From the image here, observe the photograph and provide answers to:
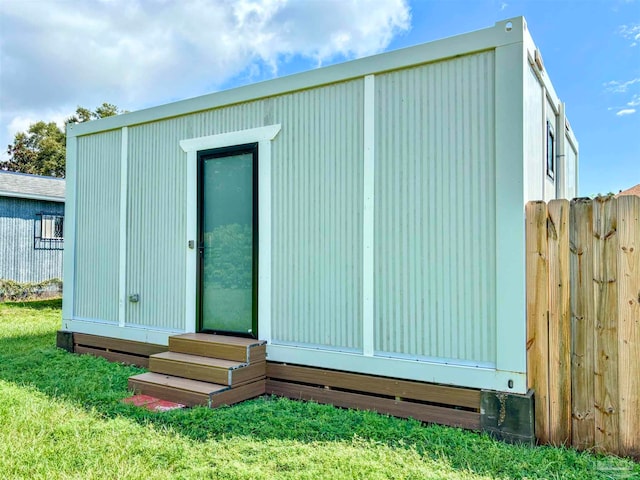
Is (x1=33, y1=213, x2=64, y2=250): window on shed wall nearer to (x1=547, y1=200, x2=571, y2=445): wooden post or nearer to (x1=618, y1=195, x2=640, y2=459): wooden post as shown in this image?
(x1=547, y1=200, x2=571, y2=445): wooden post

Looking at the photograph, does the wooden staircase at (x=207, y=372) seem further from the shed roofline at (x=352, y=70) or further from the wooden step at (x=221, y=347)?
the shed roofline at (x=352, y=70)

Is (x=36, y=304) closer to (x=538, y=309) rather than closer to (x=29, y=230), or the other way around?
(x=29, y=230)

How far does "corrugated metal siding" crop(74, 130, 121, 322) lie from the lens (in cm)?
502

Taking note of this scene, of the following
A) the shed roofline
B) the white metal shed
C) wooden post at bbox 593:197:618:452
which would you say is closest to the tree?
the shed roofline

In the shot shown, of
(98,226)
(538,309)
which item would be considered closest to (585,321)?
(538,309)

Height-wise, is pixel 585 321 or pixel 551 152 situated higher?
pixel 551 152

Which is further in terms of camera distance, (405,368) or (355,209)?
(355,209)

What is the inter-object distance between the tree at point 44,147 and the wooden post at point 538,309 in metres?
27.9

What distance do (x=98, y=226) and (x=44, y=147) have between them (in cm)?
2627

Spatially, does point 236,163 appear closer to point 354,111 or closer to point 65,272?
point 354,111

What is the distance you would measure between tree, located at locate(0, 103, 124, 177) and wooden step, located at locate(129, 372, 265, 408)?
2627 centimetres

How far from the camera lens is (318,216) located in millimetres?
3619

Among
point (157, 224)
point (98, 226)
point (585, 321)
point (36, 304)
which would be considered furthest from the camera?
point (36, 304)

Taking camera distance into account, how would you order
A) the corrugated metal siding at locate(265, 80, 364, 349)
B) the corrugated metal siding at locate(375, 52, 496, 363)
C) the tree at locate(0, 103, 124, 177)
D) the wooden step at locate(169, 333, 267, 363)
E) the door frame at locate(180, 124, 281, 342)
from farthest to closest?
the tree at locate(0, 103, 124, 177), the door frame at locate(180, 124, 281, 342), the wooden step at locate(169, 333, 267, 363), the corrugated metal siding at locate(265, 80, 364, 349), the corrugated metal siding at locate(375, 52, 496, 363)
